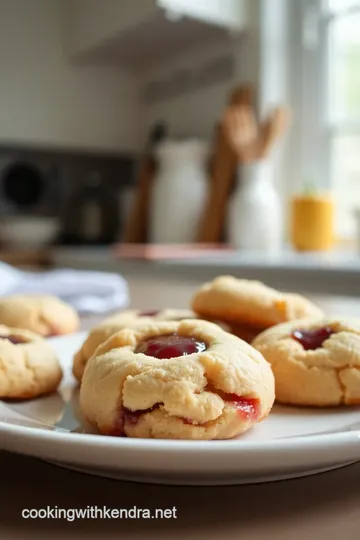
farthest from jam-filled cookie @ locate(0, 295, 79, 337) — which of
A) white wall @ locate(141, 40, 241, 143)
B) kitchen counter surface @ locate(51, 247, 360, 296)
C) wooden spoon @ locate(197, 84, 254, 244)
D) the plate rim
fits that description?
white wall @ locate(141, 40, 241, 143)

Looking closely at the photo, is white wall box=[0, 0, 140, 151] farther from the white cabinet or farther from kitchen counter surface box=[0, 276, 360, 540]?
kitchen counter surface box=[0, 276, 360, 540]

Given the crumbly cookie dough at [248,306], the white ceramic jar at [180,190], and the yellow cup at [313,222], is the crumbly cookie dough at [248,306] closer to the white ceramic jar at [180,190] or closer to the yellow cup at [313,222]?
the yellow cup at [313,222]

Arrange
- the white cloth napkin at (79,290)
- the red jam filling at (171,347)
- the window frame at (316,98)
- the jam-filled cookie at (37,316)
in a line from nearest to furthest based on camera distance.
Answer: the red jam filling at (171,347) → the jam-filled cookie at (37,316) → the white cloth napkin at (79,290) → the window frame at (316,98)

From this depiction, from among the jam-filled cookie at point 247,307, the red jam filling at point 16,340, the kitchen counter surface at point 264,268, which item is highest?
the jam-filled cookie at point 247,307

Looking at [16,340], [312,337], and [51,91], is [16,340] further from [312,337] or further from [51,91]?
[51,91]

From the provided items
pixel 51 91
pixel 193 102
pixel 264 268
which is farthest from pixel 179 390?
pixel 51 91

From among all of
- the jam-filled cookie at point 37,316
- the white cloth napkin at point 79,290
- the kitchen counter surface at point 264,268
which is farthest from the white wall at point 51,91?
the jam-filled cookie at point 37,316
